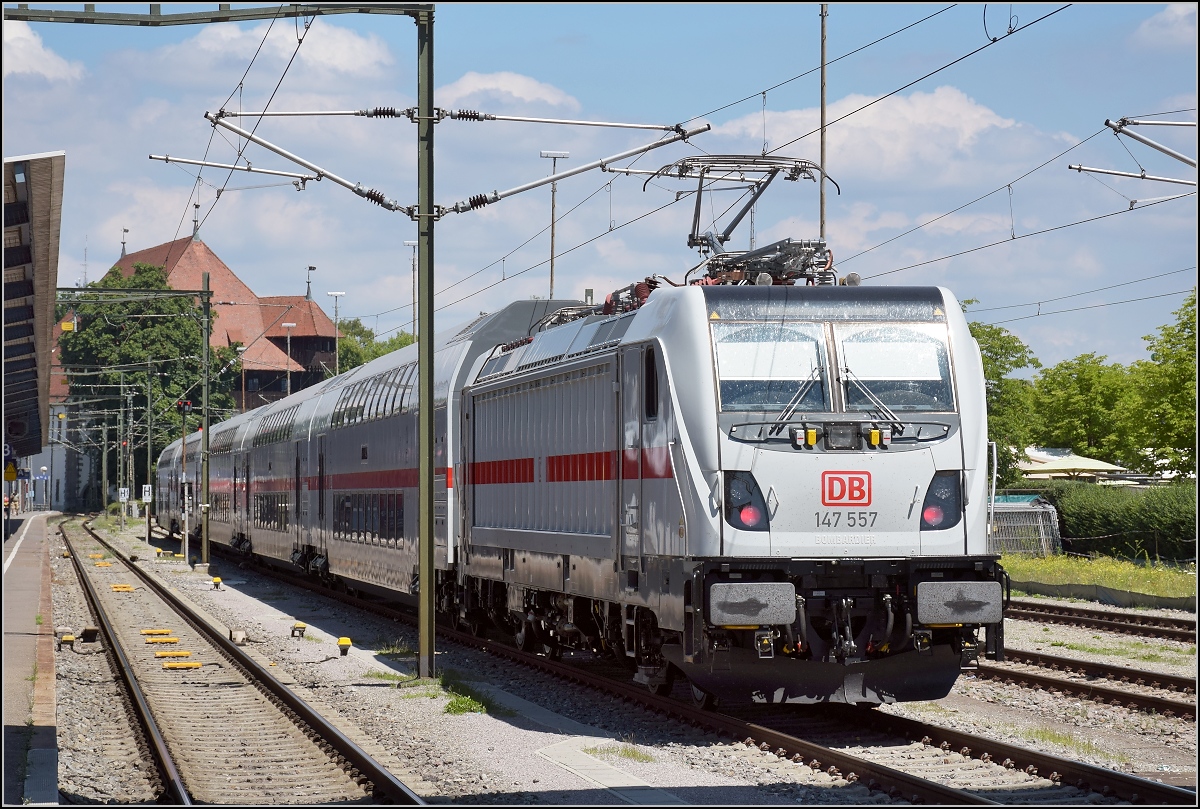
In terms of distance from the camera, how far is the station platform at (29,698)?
10.5 meters

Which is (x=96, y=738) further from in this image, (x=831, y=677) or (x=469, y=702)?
(x=831, y=677)

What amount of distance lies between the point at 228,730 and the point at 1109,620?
14708mm

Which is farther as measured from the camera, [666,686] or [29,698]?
[29,698]

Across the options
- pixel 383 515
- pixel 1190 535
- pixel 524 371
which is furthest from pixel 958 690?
pixel 1190 535

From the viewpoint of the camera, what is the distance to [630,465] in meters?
Result: 13.2

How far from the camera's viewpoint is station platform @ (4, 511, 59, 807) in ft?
34.3

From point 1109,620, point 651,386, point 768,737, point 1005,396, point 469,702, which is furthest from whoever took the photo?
point 1005,396

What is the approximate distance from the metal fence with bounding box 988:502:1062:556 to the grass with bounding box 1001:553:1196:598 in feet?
5.54

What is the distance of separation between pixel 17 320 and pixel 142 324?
247 feet

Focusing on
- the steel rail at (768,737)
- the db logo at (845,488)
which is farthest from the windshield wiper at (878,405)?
the steel rail at (768,737)

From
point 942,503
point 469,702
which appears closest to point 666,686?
point 469,702

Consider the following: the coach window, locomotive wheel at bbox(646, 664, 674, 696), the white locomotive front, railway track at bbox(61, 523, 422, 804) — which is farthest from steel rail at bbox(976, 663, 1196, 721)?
railway track at bbox(61, 523, 422, 804)

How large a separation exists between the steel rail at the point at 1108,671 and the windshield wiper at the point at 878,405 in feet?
16.5

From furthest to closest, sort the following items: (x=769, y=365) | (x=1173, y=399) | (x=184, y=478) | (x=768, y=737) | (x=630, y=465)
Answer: (x=1173, y=399) → (x=184, y=478) → (x=630, y=465) → (x=769, y=365) → (x=768, y=737)
